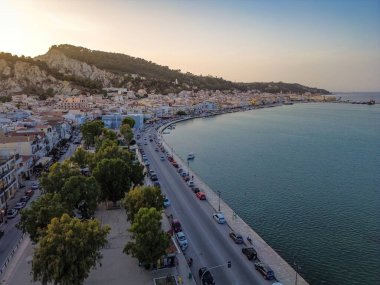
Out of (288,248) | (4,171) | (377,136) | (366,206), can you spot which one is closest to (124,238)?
(288,248)

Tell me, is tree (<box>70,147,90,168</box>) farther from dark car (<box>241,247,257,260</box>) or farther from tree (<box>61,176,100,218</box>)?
dark car (<box>241,247,257,260</box>)

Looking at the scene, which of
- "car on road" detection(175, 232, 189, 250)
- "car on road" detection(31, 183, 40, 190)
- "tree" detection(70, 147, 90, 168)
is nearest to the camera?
"car on road" detection(175, 232, 189, 250)

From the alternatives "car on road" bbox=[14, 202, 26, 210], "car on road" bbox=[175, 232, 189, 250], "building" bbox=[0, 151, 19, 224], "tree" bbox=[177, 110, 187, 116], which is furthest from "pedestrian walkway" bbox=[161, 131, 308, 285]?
"tree" bbox=[177, 110, 187, 116]

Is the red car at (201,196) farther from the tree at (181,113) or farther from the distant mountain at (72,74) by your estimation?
the distant mountain at (72,74)

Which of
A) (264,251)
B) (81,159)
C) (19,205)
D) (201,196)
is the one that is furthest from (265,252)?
(81,159)

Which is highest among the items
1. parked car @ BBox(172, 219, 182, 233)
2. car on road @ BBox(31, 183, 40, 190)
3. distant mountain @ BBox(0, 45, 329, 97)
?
distant mountain @ BBox(0, 45, 329, 97)

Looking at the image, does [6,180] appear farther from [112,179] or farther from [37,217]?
[37,217]

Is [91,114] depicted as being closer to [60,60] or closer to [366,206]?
[366,206]

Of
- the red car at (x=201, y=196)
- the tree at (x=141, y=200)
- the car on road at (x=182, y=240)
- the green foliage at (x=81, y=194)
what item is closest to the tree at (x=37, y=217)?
the green foliage at (x=81, y=194)
